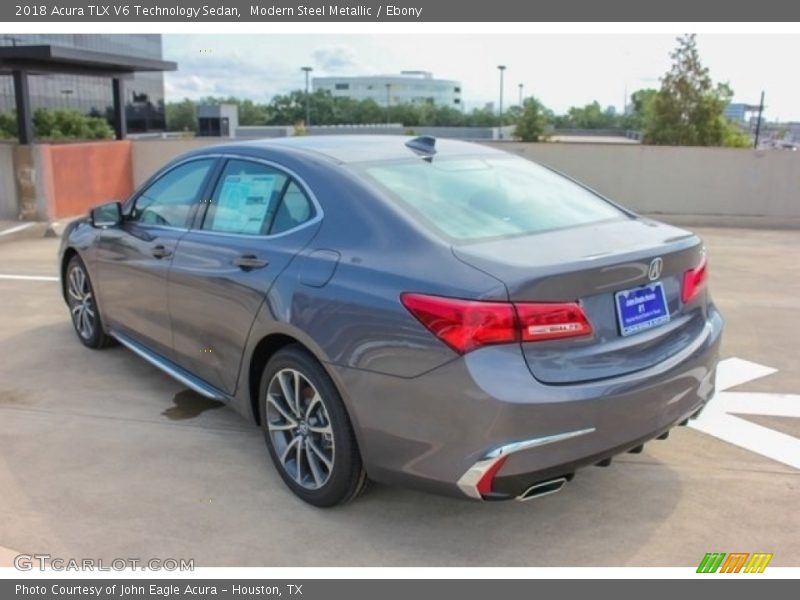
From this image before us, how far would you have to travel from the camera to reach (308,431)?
3.38m

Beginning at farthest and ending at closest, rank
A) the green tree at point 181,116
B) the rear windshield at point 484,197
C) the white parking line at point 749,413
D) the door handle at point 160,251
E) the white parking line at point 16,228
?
the green tree at point 181,116 → the white parking line at point 16,228 → the door handle at point 160,251 → the white parking line at point 749,413 → the rear windshield at point 484,197

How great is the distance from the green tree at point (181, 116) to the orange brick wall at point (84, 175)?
76955mm

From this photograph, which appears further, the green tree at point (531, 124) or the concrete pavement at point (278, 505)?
the green tree at point (531, 124)

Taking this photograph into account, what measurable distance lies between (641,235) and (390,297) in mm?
1228

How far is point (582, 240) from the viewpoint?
3162mm

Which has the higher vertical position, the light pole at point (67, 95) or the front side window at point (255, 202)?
the light pole at point (67, 95)

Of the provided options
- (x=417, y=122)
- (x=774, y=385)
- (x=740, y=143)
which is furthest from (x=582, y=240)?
(x=417, y=122)

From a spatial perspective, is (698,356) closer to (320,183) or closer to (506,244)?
(506,244)

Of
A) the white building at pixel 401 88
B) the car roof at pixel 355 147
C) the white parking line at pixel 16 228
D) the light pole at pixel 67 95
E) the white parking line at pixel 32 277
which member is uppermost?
the white building at pixel 401 88

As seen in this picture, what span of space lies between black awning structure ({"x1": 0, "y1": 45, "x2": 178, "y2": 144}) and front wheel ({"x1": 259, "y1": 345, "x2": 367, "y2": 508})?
1096 centimetres

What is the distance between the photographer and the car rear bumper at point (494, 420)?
8.77ft

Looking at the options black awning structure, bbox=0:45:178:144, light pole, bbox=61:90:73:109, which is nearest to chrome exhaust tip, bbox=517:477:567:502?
black awning structure, bbox=0:45:178:144

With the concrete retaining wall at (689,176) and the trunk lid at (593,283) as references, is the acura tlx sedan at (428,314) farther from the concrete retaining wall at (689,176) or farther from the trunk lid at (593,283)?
the concrete retaining wall at (689,176)

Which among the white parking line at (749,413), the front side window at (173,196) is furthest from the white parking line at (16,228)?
the white parking line at (749,413)
